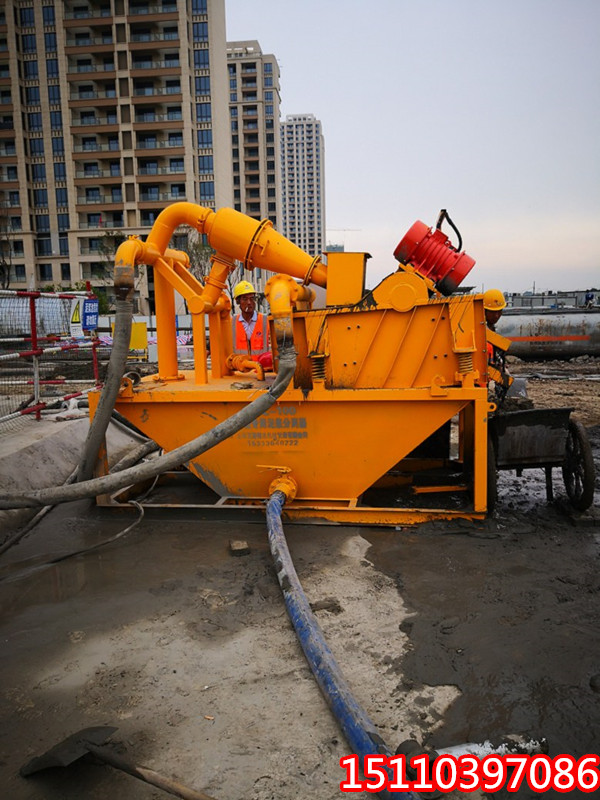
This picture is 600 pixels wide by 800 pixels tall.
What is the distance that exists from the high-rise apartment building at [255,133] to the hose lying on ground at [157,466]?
7417 centimetres

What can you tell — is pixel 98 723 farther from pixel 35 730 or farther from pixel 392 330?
pixel 392 330

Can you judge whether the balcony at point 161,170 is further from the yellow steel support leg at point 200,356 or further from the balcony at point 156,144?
the yellow steel support leg at point 200,356

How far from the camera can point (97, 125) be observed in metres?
49.1

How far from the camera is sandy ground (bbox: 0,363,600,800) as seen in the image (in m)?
2.31

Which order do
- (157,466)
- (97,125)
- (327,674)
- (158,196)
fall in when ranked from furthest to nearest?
(158,196) → (97,125) → (157,466) → (327,674)

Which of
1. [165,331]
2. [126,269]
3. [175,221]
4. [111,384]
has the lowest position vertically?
[111,384]

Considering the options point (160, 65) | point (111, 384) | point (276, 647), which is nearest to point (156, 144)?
point (160, 65)

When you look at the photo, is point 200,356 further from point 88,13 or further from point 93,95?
point 88,13

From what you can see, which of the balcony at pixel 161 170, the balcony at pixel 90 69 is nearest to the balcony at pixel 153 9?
the balcony at pixel 90 69

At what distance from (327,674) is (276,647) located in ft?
1.81

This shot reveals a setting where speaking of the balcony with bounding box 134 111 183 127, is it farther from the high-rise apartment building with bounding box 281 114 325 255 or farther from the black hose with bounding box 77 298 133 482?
the high-rise apartment building with bounding box 281 114 325 255

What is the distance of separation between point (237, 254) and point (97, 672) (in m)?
3.66

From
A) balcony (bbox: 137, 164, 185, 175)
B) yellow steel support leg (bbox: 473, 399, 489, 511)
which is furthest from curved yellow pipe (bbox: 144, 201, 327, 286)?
balcony (bbox: 137, 164, 185, 175)

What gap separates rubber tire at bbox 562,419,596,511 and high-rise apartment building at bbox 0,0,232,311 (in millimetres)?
46088
